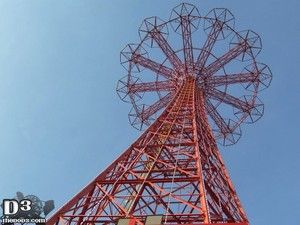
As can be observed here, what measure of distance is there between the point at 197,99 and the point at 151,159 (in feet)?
26.3

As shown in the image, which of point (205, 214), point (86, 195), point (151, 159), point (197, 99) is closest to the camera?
point (205, 214)

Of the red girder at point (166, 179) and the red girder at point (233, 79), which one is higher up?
the red girder at point (233, 79)

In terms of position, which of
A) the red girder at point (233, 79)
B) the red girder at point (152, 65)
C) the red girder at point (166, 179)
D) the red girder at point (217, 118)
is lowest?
the red girder at point (166, 179)

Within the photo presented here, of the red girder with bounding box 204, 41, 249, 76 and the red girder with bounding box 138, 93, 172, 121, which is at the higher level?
the red girder with bounding box 204, 41, 249, 76

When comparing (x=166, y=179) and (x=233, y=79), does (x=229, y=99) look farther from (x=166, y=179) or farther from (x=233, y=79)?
(x=166, y=179)

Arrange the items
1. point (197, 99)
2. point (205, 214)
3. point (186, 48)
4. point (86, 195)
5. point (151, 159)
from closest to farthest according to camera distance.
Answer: point (205, 214) < point (86, 195) < point (151, 159) < point (197, 99) < point (186, 48)

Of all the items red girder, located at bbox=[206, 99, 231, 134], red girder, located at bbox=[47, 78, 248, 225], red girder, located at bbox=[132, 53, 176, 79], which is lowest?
red girder, located at bbox=[47, 78, 248, 225]

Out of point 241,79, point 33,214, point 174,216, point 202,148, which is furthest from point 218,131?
point 33,214

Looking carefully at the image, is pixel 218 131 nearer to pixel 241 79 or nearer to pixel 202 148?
pixel 241 79

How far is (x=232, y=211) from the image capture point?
2336 centimetres

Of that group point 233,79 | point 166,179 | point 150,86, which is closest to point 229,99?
point 233,79

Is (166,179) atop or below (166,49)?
below

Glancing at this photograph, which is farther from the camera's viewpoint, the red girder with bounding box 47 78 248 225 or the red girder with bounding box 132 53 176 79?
the red girder with bounding box 132 53 176 79

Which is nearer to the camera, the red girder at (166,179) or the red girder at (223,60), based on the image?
the red girder at (166,179)
